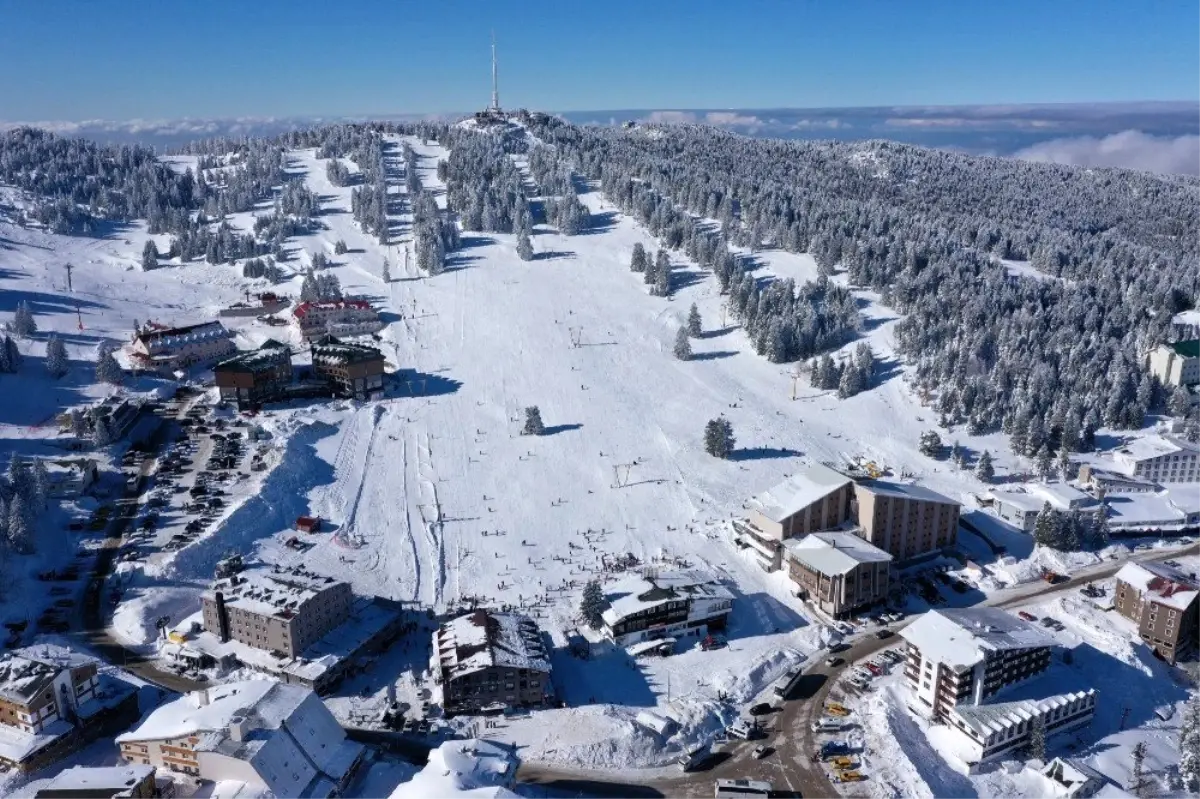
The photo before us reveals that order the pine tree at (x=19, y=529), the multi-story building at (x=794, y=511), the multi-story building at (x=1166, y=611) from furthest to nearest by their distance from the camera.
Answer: the multi-story building at (x=794, y=511)
the pine tree at (x=19, y=529)
the multi-story building at (x=1166, y=611)

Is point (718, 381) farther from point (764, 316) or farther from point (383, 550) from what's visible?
point (383, 550)

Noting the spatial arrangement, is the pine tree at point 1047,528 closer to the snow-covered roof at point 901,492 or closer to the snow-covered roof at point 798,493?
the snow-covered roof at point 901,492

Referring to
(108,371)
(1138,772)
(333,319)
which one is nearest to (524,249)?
(333,319)

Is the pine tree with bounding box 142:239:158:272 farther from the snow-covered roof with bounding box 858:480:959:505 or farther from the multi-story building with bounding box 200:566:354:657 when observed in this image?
the snow-covered roof with bounding box 858:480:959:505

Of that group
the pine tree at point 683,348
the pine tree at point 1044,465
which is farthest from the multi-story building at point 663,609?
the pine tree at point 683,348

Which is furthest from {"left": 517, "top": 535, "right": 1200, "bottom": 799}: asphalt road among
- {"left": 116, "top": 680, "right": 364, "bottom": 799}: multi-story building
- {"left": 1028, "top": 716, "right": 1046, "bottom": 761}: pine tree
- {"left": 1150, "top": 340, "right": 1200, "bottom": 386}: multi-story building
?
{"left": 1150, "top": 340, "right": 1200, "bottom": 386}: multi-story building
